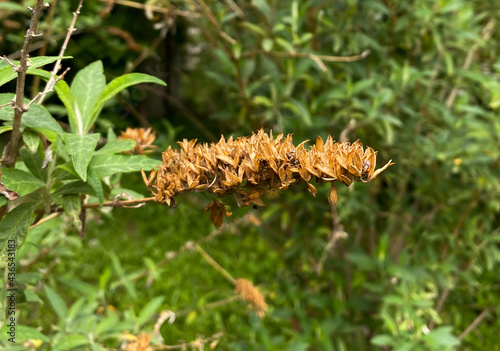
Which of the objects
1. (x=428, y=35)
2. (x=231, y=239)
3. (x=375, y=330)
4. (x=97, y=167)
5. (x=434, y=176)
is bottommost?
(x=231, y=239)

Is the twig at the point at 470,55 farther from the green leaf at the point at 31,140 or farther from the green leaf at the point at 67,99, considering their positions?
the green leaf at the point at 31,140

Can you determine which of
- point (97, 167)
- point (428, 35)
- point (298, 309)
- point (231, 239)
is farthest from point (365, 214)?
point (231, 239)

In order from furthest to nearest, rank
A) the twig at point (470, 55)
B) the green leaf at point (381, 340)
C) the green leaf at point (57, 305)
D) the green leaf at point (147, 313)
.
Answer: the twig at point (470, 55), the green leaf at point (381, 340), the green leaf at point (147, 313), the green leaf at point (57, 305)

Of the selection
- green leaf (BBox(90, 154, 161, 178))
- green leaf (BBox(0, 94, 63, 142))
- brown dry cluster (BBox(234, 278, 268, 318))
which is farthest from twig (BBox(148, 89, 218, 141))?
green leaf (BBox(0, 94, 63, 142))

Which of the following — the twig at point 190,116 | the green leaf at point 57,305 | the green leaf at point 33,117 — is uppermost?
the green leaf at point 33,117

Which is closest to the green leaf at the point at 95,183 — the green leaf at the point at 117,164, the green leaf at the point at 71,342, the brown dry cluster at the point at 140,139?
the green leaf at the point at 117,164

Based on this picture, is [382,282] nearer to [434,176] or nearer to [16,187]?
[434,176]

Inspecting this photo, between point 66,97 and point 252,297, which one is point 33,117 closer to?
point 66,97

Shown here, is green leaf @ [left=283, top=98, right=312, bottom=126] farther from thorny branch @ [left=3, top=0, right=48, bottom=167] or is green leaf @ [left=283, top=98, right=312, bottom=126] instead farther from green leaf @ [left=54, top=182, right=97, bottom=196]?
thorny branch @ [left=3, top=0, right=48, bottom=167]
